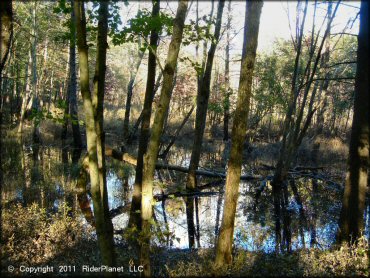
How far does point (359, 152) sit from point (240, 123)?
2942 millimetres

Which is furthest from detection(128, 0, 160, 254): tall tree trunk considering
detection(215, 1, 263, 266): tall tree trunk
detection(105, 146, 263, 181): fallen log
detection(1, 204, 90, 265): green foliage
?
detection(105, 146, 263, 181): fallen log

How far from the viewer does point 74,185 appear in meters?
12.3

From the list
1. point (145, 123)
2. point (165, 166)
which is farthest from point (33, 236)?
point (165, 166)

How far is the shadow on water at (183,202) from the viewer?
8.89 m

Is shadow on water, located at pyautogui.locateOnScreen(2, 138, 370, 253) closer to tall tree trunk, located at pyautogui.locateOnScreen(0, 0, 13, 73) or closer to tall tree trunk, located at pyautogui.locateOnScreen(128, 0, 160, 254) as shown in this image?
tall tree trunk, located at pyautogui.locateOnScreen(128, 0, 160, 254)

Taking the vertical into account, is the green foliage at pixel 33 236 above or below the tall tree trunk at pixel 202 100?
below

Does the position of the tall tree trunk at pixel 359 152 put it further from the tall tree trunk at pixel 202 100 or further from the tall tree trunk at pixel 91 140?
the tall tree trunk at pixel 202 100

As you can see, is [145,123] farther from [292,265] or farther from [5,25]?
[292,265]

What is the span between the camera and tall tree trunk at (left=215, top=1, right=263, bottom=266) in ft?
17.7

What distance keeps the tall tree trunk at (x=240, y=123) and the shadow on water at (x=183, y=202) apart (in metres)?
0.91

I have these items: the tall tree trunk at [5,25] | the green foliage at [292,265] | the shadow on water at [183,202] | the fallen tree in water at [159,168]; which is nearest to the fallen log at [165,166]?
the fallen tree in water at [159,168]

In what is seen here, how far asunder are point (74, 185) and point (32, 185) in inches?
53.2

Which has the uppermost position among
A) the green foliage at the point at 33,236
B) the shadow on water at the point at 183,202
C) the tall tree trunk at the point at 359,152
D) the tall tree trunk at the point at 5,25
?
the tall tree trunk at the point at 5,25

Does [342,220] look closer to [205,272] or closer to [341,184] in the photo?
[205,272]
